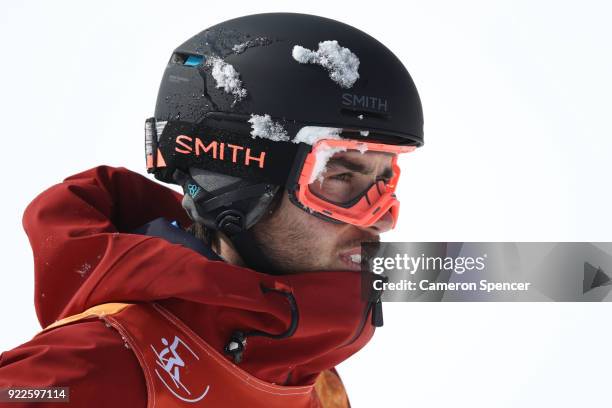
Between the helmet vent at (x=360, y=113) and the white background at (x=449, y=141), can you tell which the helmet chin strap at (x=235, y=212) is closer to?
the helmet vent at (x=360, y=113)

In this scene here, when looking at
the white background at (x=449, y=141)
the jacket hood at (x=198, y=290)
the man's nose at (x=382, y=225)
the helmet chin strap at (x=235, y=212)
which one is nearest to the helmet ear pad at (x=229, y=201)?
the helmet chin strap at (x=235, y=212)

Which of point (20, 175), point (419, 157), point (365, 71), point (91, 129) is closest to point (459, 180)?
point (419, 157)

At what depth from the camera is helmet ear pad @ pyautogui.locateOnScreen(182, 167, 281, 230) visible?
2.55m

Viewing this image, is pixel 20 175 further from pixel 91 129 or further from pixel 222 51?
pixel 222 51

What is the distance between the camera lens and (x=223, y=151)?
101 inches

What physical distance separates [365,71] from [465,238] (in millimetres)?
3192

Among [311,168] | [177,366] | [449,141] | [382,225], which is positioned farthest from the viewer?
[449,141]

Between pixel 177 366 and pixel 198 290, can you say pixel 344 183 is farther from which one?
pixel 177 366

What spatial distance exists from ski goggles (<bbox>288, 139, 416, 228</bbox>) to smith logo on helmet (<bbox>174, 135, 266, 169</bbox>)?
15 cm

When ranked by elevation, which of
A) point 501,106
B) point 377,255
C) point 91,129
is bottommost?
point 377,255

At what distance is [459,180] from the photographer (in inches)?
237

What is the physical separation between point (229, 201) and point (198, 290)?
454 millimetres

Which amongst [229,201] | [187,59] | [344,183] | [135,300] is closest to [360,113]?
[344,183]

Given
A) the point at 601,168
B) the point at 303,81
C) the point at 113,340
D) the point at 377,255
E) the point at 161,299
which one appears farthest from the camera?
the point at 601,168
